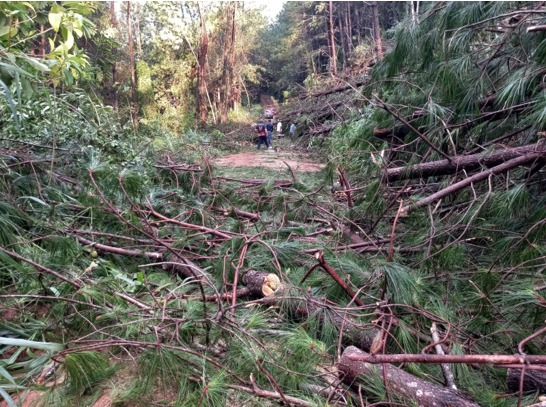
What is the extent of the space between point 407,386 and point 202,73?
15.6 meters

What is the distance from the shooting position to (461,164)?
96.1 inches

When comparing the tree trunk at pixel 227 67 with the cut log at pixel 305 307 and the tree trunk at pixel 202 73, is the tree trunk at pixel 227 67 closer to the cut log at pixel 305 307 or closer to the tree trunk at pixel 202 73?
the tree trunk at pixel 202 73

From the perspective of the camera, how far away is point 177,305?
1688 mm

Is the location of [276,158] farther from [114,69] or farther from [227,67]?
[227,67]

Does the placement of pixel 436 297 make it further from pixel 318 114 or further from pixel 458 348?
pixel 318 114

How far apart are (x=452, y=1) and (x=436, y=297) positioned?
251cm

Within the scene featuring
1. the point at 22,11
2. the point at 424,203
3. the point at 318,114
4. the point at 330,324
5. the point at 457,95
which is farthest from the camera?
the point at 318,114

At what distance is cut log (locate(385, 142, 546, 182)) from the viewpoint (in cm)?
222

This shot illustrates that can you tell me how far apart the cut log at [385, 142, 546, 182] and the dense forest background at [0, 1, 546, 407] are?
0.04ft

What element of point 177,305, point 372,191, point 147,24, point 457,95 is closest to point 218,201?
point 372,191

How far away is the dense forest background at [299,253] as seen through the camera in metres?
1.26

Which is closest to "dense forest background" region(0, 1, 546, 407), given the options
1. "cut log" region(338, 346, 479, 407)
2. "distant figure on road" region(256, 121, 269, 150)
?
"cut log" region(338, 346, 479, 407)

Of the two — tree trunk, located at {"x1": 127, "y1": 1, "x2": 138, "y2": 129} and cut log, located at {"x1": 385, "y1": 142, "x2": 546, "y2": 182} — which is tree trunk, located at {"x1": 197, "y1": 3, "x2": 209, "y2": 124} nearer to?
tree trunk, located at {"x1": 127, "y1": 1, "x2": 138, "y2": 129}

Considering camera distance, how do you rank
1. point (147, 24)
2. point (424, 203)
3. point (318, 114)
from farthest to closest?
point (147, 24) → point (318, 114) → point (424, 203)
